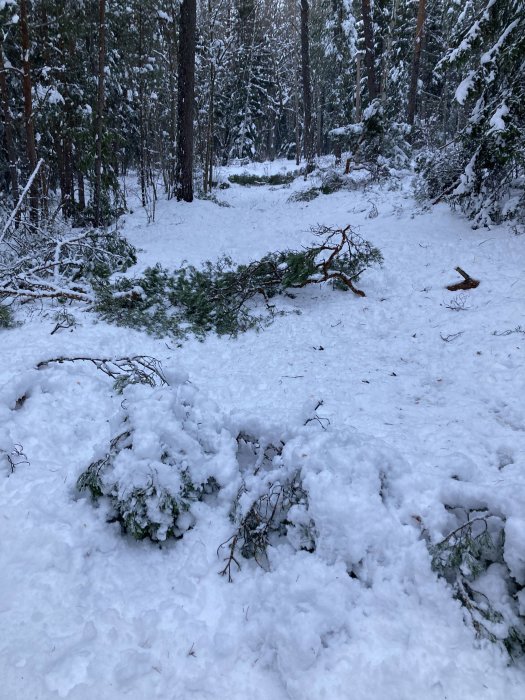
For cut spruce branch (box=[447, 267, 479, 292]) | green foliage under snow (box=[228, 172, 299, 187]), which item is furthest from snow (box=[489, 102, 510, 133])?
green foliage under snow (box=[228, 172, 299, 187])

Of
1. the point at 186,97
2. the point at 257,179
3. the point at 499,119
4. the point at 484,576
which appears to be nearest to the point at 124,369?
the point at 484,576

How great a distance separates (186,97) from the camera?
42.1 feet

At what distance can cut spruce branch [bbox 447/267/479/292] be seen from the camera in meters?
6.34

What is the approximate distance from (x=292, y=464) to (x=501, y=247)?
21.2ft

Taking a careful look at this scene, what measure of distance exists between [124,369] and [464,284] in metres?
5.45

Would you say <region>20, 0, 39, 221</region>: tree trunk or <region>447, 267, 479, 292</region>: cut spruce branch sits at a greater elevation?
<region>20, 0, 39, 221</region>: tree trunk

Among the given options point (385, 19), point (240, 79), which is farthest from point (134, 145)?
point (385, 19)

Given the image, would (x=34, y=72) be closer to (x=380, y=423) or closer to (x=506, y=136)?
(x=506, y=136)

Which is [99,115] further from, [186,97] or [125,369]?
[125,369]

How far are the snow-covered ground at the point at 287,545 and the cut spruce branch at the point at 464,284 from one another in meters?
1.12

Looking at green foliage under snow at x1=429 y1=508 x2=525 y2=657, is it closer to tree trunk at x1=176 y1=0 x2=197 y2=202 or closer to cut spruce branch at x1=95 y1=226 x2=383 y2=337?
cut spruce branch at x1=95 y1=226 x2=383 y2=337

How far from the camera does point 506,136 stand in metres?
6.88

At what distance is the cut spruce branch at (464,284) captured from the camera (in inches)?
249

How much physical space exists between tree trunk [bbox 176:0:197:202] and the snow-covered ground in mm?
10269
